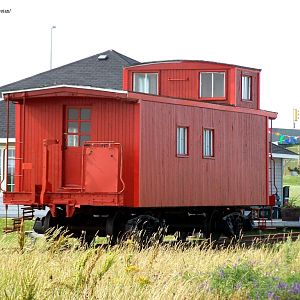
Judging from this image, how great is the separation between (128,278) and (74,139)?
1045 centimetres

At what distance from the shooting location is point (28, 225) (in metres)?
28.0

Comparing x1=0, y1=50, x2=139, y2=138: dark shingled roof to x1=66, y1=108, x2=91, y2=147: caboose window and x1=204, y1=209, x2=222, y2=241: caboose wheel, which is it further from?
x1=66, y1=108, x2=91, y2=147: caboose window

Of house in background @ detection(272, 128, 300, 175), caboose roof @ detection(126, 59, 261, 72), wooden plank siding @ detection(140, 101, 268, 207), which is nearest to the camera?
wooden plank siding @ detection(140, 101, 268, 207)

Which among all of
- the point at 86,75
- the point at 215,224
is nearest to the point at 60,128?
the point at 215,224

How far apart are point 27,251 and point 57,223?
8.00 m

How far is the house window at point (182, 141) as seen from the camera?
21.5 metres

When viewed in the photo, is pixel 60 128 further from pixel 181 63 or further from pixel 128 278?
pixel 128 278

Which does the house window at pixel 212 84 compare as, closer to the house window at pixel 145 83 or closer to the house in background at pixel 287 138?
the house window at pixel 145 83

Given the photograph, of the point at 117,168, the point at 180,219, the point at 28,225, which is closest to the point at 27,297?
the point at 117,168

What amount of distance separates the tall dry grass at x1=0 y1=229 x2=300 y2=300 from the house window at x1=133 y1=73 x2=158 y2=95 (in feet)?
35.0

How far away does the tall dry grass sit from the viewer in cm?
967

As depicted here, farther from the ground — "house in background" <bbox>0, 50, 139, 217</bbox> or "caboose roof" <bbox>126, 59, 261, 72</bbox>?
"house in background" <bbox>0, 50, 139, 217</bbox>

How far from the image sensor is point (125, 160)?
20.2 metres

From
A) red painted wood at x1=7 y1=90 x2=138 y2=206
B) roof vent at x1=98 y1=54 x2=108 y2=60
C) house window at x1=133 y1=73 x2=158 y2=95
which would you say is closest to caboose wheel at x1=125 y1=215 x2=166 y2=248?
red painted wood at x1=7 y1=90 x2=138 y2=206
